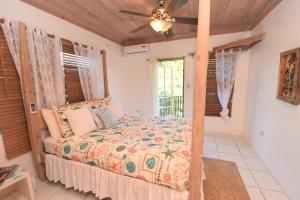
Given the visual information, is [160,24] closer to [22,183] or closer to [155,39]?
[155,39]

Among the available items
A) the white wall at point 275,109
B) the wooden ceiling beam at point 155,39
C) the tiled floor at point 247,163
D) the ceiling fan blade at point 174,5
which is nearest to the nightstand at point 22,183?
the ceiling fan blade at point 174,5

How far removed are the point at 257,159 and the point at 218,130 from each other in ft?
3.86

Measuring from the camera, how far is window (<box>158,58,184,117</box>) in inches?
158

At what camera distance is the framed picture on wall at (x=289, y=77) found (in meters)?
1.60

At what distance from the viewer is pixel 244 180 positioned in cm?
203

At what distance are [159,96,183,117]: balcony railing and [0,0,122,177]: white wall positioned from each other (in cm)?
139

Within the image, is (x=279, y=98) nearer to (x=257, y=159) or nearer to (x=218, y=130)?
(x=257, y=159)

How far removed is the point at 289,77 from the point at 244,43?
1289mm

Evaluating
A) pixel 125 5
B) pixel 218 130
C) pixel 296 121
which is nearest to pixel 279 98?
pixel 296 121

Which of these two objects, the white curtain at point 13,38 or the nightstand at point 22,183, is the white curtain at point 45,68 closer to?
the white curtain at point 13,38

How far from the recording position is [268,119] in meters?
2.29

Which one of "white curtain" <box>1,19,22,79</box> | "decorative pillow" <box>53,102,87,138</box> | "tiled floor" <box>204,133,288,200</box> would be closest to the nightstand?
"decorative pillow" <box>53,102,87,138</box>

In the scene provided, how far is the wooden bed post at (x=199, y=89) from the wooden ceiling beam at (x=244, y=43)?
2.19 meters

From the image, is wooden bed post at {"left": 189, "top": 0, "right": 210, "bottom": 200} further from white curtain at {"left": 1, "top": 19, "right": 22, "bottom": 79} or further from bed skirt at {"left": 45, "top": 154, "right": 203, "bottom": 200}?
white curtain at {"left": 1, "top": 19, "right": 22, "bottom": 79}
